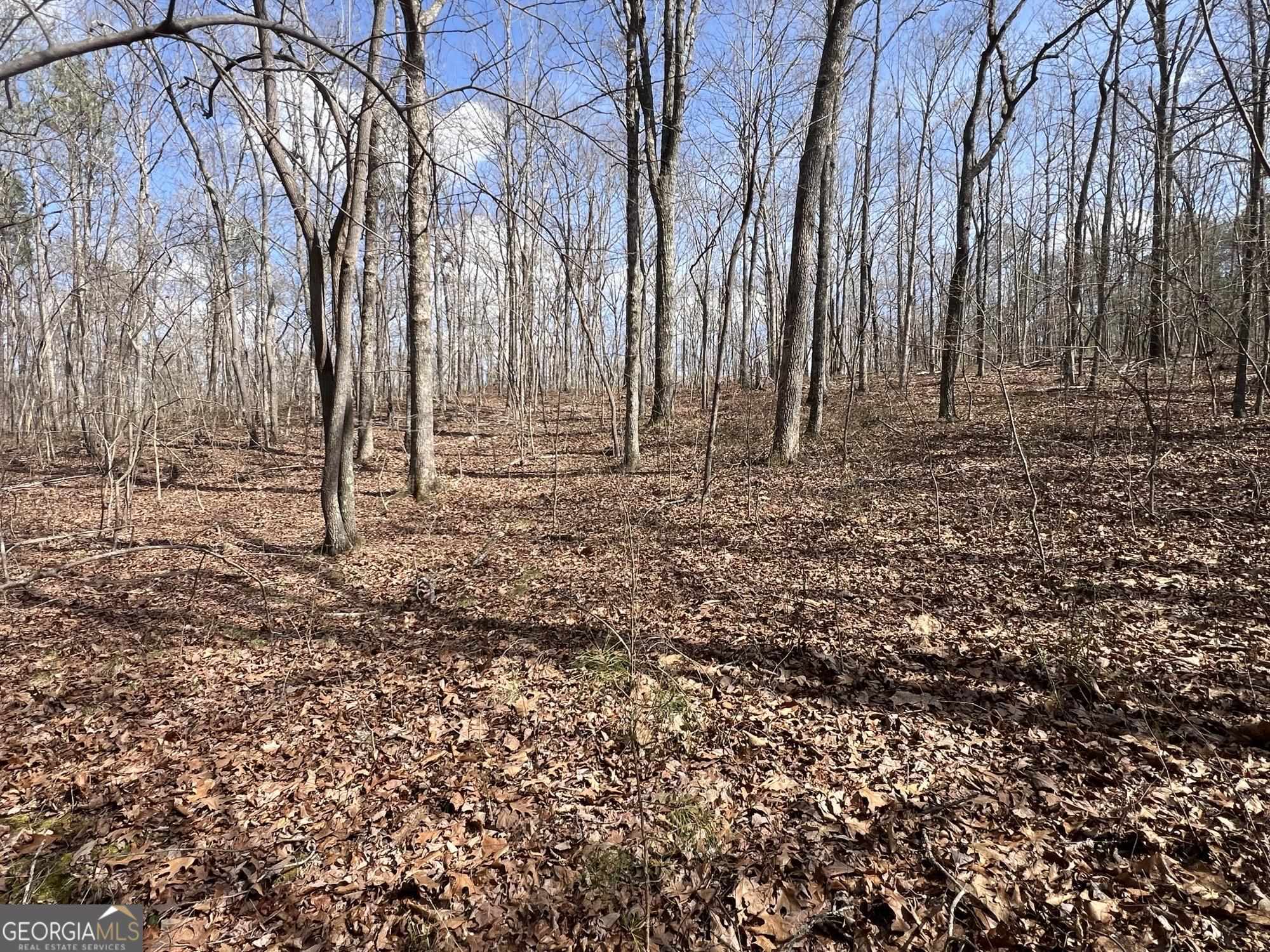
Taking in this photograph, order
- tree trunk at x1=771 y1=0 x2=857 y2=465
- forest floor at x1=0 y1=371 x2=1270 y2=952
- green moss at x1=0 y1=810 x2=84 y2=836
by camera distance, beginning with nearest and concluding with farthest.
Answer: forest floor at x1=0 y1=371 x2=1270 y2=952 → green moss at x1=0 y1=810 x2=84 y2=836 → tree trunk at x1=771 y1=0 x2=857 y2=465

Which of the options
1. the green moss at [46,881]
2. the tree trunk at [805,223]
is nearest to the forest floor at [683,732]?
the green moss at [46,881]

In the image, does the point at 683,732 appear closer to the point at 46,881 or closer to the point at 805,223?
the point at 46,881

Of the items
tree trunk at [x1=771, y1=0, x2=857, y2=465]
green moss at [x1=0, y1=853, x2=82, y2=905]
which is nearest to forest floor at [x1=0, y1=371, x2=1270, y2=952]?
green moss at [x1=0, y1=853, x2=82, y2=905]

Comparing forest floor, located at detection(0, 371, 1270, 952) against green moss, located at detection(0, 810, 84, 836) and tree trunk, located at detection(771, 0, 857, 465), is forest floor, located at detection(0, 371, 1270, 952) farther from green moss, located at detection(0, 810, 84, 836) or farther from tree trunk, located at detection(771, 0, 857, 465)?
tree trunk, located at detection(771, 0, 857, 465)

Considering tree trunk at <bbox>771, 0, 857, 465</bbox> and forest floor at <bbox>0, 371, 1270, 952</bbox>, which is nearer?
forest floor at <bbox>0, 371, 1270, 952</bbox>

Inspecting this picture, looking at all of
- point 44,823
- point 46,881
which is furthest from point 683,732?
point 44,823

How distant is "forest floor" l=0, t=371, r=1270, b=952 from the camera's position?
91.0 inches

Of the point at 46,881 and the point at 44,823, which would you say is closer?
the point at 46,881

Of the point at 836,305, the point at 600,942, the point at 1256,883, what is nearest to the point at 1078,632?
the point at 1256,883

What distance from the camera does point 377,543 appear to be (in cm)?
725

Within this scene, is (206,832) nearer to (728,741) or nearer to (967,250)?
(728,741)

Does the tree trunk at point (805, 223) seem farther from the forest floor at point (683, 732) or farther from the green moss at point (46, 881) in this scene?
the green moss at point (46, 881)

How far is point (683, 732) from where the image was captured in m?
3.45

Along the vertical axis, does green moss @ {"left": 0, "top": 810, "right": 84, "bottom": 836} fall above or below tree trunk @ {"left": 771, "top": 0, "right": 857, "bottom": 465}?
below
